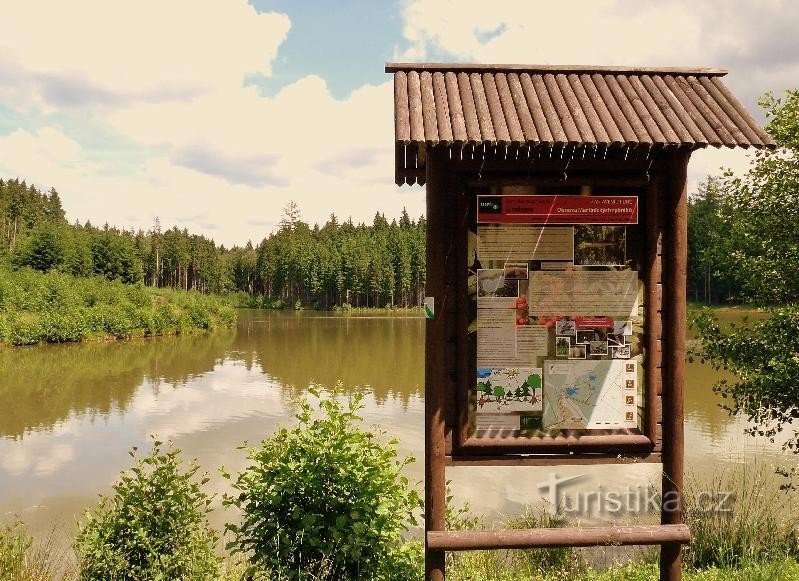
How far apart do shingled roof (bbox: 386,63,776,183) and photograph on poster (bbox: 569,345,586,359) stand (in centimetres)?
155

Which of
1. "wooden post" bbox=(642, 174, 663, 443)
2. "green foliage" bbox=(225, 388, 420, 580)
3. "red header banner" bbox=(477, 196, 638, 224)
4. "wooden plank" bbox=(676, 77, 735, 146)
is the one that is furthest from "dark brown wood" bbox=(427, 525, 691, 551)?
"wooden plank" bbox=(676, 77, 735, 146)

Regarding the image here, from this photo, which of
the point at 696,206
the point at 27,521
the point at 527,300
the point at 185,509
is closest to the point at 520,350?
the point at 527,300

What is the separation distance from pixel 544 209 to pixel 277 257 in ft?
349

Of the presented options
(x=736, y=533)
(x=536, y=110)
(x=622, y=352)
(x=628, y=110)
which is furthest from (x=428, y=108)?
(x=736, y=533)

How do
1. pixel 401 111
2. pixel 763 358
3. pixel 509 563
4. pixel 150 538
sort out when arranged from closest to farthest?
pixel 401 111, pixel 150 538, pixel 509 563, pixel 763 358

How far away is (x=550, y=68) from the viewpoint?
4.80 m

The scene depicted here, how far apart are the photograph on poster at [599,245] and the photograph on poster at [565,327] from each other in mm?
475

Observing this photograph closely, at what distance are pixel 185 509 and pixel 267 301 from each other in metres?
109

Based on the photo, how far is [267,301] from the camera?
364ft

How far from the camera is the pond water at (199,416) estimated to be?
11.1 metres

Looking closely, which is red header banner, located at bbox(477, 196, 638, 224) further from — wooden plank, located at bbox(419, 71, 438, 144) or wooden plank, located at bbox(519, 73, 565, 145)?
wooden plank, located at bbox(419, 71, 438, 144)

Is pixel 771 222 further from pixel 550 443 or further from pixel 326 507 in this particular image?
pixel 326 507

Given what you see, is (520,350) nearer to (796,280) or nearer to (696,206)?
(796,280)

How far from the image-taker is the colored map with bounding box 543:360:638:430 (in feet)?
14.7
